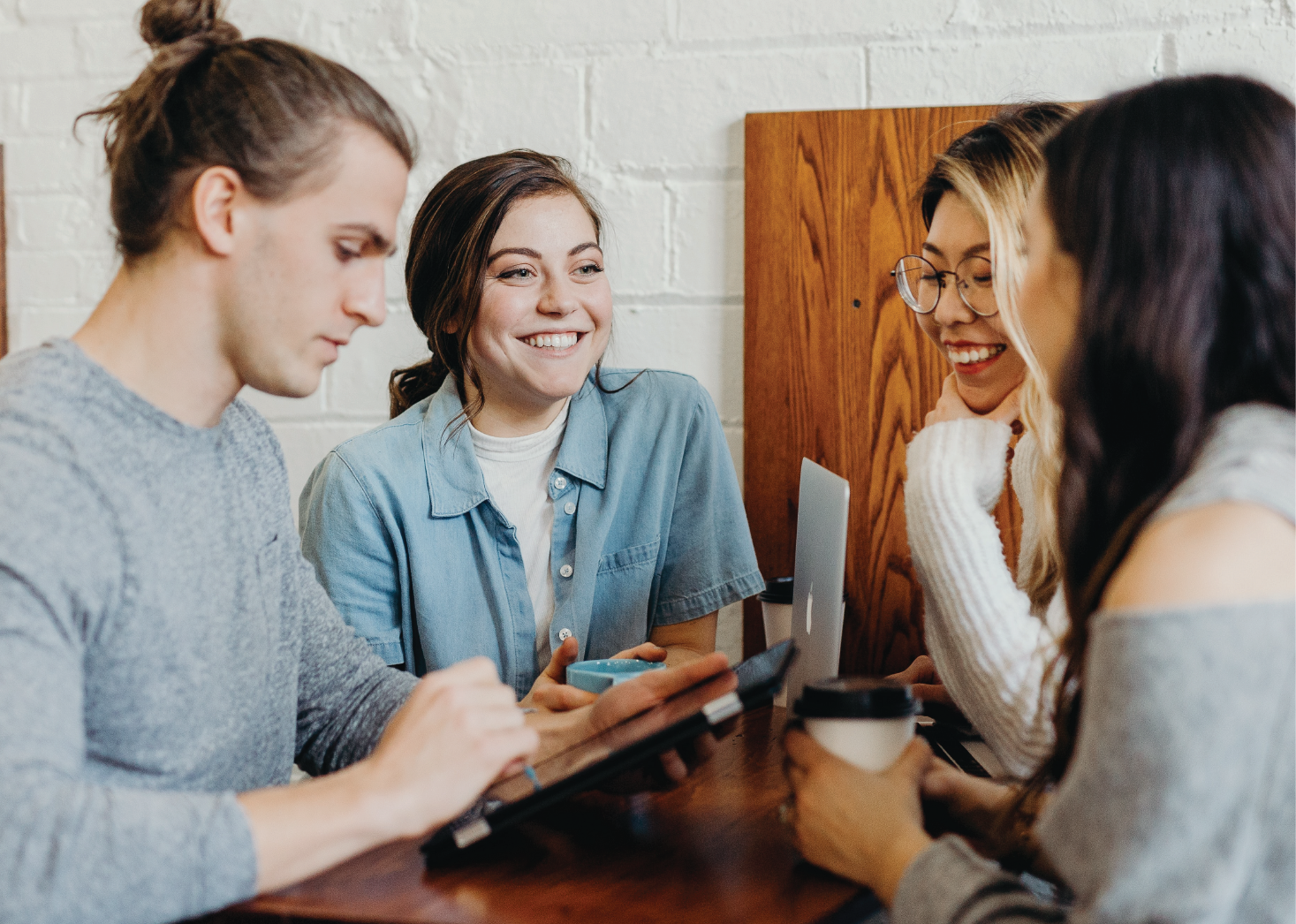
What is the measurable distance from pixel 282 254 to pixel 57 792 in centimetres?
41

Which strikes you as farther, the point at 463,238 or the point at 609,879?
the point at 463,238

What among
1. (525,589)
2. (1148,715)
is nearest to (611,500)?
(525,589)

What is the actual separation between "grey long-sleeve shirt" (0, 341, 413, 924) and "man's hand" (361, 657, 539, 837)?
94 millimetres

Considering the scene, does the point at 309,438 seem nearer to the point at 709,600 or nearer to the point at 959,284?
the point at 709,600

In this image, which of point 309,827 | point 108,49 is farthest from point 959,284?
point 108,49

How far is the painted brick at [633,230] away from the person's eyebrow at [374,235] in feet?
2.56

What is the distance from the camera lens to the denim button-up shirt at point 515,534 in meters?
1.41

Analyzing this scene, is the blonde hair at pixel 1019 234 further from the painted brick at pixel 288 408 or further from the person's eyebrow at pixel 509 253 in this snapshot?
A: the painted brick at pixel 288 408

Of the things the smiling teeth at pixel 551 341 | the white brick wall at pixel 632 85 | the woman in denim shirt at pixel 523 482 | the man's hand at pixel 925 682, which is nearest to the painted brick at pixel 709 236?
the white brick wall at pixel 632 85

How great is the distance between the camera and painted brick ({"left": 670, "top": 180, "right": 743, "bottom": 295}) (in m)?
1.66

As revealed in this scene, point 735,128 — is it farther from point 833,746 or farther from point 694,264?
point 833,746

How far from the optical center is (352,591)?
1.40m

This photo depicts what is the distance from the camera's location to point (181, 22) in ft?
2.88

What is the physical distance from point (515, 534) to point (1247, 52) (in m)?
1.20
